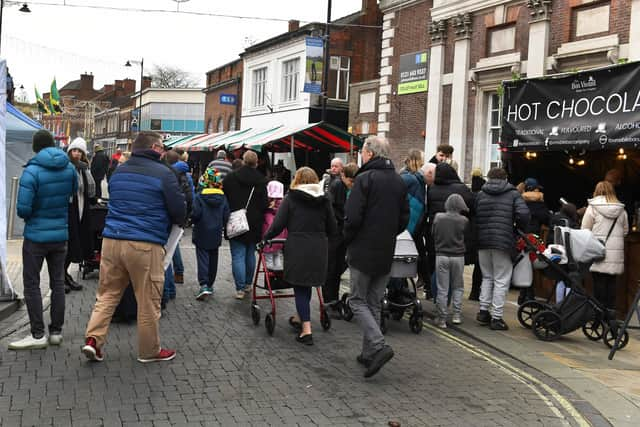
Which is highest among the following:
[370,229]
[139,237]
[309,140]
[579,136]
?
[309,140]

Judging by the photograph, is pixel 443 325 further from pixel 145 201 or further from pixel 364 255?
pixel 145 201

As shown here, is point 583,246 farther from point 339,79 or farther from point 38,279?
point 339,79

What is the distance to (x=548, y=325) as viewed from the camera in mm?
8219

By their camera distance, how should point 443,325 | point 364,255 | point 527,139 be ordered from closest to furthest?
1. point 364,255
2. point 443,325
3. point 527,139

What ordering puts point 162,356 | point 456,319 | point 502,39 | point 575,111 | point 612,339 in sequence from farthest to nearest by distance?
point 502,39, point 575,111, point 456,319, point 612,339, point 162,356

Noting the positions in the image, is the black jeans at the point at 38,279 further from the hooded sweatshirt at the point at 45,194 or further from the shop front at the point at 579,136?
the shop front at the point at 579,136

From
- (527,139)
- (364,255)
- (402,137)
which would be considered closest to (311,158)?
(402,137)

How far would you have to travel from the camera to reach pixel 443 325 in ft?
28.9

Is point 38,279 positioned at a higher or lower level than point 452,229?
lower

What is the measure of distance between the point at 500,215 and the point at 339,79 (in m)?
27.2

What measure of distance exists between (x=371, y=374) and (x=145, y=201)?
2486 millimetres

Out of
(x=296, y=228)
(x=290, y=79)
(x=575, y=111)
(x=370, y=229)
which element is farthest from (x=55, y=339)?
(x=290, y=79)

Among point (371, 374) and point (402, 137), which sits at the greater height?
point (402, 137)

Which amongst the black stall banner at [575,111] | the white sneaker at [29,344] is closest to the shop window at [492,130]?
the black stall banner at [575,111]
